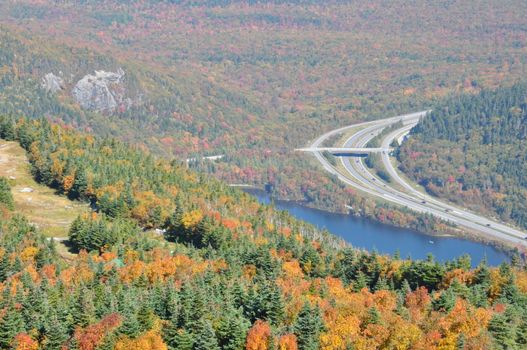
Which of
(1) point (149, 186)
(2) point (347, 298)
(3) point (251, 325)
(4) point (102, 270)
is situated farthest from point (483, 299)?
(1) point (149, 186)

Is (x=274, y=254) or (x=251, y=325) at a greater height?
(x=251, y=325)

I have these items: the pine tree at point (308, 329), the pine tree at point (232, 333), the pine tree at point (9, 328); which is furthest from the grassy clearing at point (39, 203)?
the pine tree at point (308, 329)

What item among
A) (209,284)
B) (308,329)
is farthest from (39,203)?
(308,329)

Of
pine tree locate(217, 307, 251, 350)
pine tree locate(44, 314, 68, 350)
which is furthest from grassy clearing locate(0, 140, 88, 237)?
pine tree locate(217, 307, 251, 350)

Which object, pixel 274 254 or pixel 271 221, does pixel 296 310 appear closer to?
pixel 274 254

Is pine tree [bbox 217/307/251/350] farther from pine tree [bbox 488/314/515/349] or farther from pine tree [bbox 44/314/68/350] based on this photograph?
pine tree [bbox 488/314/515/349]

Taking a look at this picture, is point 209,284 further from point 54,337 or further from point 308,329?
point 308,329
